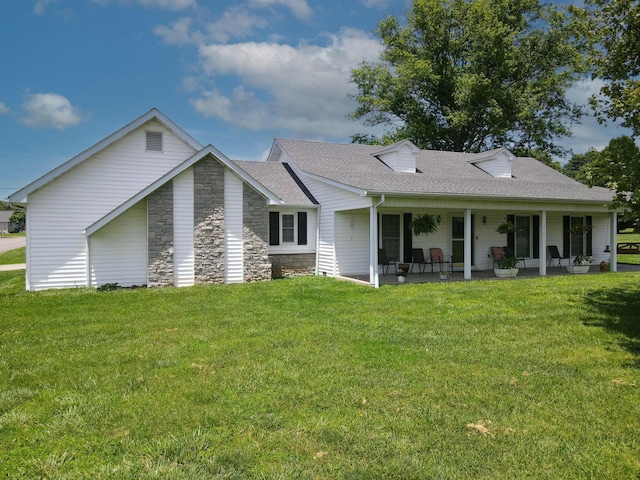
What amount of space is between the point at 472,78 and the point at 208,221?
20913 mm

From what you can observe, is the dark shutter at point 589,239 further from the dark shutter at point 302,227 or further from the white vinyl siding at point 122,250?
the white vinyl siding at point 122,250

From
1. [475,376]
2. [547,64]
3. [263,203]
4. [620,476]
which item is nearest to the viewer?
[620,476]

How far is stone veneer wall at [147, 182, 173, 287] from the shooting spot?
12312 millimetres

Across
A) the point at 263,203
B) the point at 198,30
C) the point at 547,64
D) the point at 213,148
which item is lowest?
the point at 263,203

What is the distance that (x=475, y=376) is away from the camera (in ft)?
16.3

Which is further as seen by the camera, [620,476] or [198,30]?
[198,30]

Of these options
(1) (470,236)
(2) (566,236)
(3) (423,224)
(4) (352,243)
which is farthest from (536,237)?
(4) (352,243)

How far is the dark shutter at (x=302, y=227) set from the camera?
15047mm

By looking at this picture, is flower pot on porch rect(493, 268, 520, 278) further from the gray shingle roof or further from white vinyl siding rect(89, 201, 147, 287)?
white vinyl siding rect(89, 201, 147, 287)

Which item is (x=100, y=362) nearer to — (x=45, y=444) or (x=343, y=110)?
(x=45, y=444)

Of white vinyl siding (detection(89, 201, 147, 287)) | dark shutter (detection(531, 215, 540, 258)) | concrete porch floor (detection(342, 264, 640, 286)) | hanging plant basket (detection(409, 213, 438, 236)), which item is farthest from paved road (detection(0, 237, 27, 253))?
dark shutter (detection(531, 215, 540, 258))

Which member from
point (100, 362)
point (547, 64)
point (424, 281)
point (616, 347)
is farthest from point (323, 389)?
point (547, 64)

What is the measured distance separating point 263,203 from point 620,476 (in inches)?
458

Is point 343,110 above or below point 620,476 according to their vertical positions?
above
